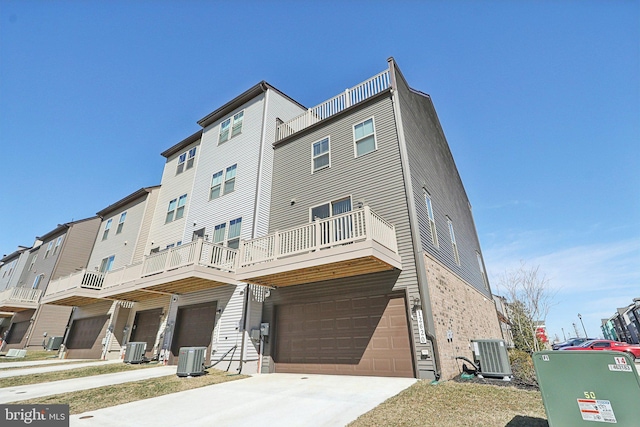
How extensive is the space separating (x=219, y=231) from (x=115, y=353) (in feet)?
34.6

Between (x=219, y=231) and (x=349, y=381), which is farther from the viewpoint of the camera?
(x=219, y=231)

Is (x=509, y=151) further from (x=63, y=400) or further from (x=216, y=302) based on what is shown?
(x=63, y=400)

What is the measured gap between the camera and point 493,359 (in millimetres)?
7887

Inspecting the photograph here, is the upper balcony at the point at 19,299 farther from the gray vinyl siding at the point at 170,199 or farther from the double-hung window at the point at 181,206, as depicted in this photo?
the double-hung window at the point at 181,206

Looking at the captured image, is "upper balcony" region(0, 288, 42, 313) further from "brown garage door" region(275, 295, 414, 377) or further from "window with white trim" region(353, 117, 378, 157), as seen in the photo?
"window with white trim" region(353, 117, 378, 157)

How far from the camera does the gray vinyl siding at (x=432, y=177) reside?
33.7 feet

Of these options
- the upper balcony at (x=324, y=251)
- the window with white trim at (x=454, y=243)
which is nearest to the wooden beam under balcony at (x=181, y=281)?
the upper balcony at (x=324, y=251)

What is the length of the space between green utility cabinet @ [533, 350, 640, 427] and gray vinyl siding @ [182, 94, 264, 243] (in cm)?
1055

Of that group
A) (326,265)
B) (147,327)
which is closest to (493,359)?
(326,265)

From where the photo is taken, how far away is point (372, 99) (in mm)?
11609

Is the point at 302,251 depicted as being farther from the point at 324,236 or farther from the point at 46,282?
the point at 46,282

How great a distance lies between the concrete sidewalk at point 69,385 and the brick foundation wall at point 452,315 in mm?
9349

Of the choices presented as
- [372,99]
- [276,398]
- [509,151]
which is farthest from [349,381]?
[509,151]

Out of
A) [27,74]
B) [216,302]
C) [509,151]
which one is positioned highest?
[27,74]
